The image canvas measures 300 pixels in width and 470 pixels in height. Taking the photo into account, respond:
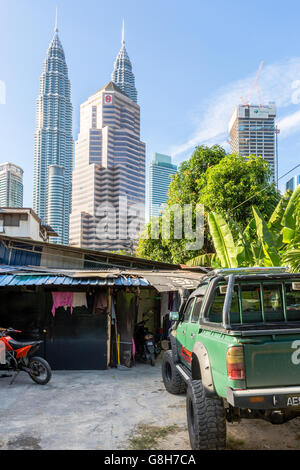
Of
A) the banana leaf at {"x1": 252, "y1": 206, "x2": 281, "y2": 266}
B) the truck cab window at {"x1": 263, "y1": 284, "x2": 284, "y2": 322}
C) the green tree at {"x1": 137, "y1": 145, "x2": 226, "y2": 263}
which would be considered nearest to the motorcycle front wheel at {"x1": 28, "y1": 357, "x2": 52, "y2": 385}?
the truck cab window at {"x1": 263, "y1": 284, "x2": 284, "y2": 322}

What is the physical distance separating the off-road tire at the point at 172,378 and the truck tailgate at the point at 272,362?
3421 mm

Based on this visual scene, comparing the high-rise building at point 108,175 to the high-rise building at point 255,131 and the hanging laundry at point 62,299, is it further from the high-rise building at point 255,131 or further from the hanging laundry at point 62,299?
the hanging laundry at point 62,299

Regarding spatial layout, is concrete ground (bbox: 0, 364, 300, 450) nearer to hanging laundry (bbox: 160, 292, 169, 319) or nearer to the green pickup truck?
the green pickup truck

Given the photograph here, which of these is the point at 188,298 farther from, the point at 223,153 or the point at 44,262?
the point at 223,153

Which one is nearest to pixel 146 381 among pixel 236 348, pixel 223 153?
pixel 236 348

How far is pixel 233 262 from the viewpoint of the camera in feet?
37.1

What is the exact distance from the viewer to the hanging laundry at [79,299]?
31.5 ft

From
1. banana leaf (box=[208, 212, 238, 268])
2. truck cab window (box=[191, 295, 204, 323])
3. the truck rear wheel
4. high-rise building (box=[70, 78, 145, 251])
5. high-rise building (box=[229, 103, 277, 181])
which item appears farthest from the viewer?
high-rise building (box=[70, 78, 145, 251])

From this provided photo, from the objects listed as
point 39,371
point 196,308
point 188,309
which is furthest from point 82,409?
point 196,308

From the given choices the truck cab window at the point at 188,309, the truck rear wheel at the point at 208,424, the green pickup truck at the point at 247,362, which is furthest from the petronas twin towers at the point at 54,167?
the truck rear wheel at the point at 208,424

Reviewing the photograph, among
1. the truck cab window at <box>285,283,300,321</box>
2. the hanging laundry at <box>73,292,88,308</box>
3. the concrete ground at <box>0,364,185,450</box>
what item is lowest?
the concrete ground at <box>0,364,185,450</box>

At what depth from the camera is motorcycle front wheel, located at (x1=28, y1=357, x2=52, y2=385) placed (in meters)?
7.67

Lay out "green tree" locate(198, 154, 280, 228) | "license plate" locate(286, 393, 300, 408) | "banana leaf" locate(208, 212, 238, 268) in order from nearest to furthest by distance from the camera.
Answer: "license plate" locate(286, 393, 300, 408)
"banana leaf" locate(208, 212, 238, 268)
"green tree" locate(198, 154, 280, 228)

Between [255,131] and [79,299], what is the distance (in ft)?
310
